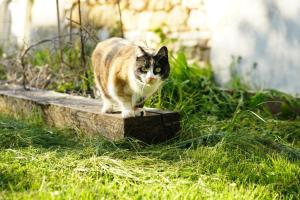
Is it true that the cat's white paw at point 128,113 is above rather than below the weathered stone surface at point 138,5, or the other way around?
below

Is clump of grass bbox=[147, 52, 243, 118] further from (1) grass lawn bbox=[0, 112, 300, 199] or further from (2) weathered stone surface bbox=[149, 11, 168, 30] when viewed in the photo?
(2) weathered stone surface bbox=[149, 11, 168, 30]

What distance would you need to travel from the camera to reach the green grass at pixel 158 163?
8.76ft

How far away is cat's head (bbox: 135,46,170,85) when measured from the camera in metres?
3.33

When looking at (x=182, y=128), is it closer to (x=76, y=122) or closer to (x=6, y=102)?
(x=76, y=122)

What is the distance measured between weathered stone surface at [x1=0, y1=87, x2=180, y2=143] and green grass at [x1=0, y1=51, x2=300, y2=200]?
0.27ft

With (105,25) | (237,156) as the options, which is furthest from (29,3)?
(237,156)

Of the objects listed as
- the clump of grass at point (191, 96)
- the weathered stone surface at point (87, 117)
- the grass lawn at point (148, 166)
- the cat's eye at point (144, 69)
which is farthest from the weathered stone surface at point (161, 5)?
the cat's eye at point (144, 69)

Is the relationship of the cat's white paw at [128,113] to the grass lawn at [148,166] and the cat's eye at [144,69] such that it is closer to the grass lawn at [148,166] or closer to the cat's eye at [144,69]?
the grass lawn at [148,166]

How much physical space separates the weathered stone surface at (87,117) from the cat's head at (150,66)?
0.37 metres

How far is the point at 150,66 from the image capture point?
3346mm

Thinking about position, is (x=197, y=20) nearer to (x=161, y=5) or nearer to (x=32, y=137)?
(x=161, y=5)

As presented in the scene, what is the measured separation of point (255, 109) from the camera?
192 inches

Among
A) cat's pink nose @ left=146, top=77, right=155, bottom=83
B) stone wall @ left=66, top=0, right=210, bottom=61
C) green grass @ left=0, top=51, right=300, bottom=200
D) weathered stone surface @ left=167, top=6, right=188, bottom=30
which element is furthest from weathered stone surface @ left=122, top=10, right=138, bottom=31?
cat's pink nose @ left=146, top=77, right=155, bottom=83

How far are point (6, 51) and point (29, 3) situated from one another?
0.81 metres
